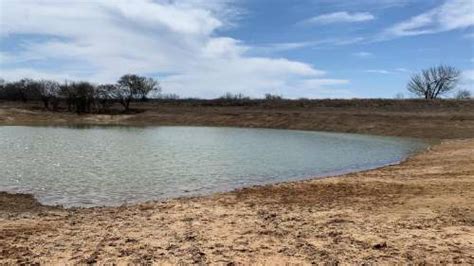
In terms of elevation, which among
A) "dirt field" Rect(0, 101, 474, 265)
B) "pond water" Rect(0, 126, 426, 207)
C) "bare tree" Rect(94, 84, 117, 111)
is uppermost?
"bare tree" Rect(94, 84, 117, 111)

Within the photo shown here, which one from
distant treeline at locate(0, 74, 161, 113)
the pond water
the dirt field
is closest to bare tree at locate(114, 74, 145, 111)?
distant treeline at locate(0, 74, 161, 113)

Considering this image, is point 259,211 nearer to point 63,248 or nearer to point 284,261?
point 284,261

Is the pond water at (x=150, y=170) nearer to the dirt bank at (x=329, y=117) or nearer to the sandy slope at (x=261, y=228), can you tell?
the sandy slope at (x=261, y=228)

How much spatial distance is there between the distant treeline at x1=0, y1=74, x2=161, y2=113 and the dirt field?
276ft

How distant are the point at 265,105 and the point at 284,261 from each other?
8178 centimetres

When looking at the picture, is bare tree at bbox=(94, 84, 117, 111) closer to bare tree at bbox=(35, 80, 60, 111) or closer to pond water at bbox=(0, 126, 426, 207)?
bare tree at bbox=(35, 80, 60, 111)

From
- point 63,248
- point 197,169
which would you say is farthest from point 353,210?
point 197,169

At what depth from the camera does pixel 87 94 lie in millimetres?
94812

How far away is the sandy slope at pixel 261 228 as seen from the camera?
24.2ft

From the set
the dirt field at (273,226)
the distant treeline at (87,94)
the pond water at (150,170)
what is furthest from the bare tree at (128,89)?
the dirt field at (273,226)

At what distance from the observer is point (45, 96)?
333 ft

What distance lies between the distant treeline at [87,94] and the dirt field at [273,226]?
84024 millimetres

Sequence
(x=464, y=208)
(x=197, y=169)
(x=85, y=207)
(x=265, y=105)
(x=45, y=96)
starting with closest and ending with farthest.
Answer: (x=464, y=208) → (x=85, y=207) → (x=197, y=169) → (x=265, y=105) → (x=45, y=96)

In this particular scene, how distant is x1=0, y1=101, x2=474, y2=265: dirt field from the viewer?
24.2ft
